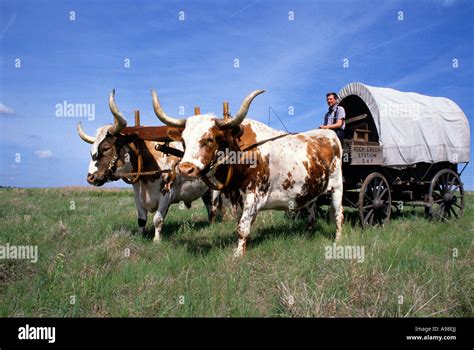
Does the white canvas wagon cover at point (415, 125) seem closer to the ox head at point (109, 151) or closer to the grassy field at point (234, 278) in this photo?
the grassy field at point (234, 278)

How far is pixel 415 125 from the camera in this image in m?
7.59

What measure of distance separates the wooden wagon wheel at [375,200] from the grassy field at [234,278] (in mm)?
1015

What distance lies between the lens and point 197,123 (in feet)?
13.4

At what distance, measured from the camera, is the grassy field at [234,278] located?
3018 millimetres

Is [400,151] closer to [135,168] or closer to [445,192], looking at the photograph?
[445,192]

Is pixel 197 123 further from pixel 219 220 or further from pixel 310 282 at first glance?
pixel 219 220

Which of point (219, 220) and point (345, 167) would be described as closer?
point (345, 167)

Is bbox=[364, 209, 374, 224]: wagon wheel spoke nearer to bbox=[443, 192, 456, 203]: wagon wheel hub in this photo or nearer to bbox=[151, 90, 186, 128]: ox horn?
bbox=[443, 192, 456, 203]: wagon wheel hub

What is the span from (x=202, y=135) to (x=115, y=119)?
6.63ft

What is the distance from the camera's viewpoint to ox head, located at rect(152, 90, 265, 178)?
378 cm
